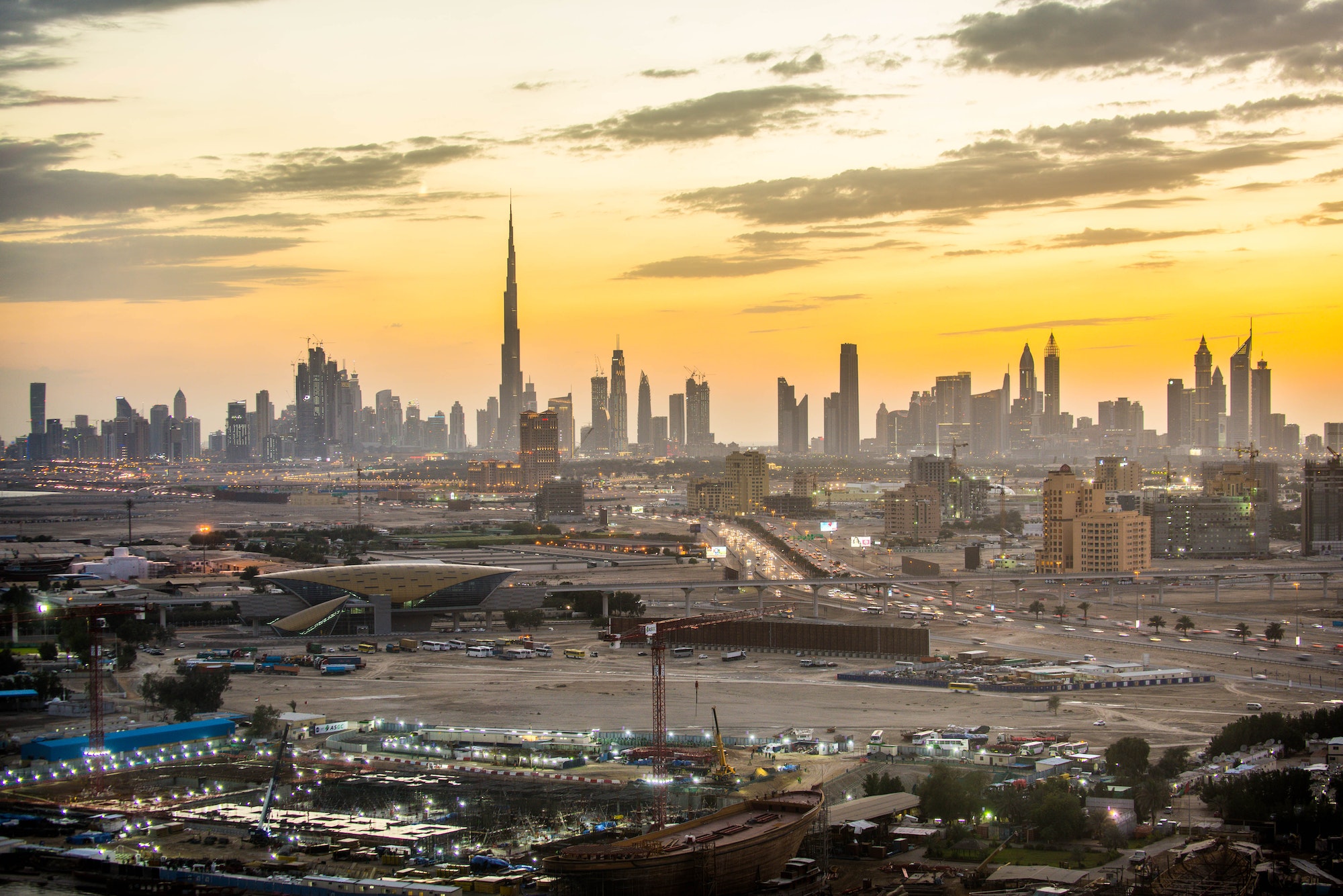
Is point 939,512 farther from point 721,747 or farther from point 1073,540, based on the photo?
point 721,747

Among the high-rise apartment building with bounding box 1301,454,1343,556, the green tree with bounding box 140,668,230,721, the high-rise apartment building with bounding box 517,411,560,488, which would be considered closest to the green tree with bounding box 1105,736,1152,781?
the green tree with bounding box 140,668,230,721

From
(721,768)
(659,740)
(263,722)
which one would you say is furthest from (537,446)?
(659,740)

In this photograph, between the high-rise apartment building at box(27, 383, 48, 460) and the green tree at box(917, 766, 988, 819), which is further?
the high-rise apartment building at box(27, 383, 48, 460)

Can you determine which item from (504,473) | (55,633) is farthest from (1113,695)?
(504,473)

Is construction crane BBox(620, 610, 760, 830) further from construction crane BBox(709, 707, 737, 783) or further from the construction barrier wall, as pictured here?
the construction barrier wall

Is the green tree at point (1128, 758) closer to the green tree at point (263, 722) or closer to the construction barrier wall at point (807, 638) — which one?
the construction barrier wall at point (807, 638)

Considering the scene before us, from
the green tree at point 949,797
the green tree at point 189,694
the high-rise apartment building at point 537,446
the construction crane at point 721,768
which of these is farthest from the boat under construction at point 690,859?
the high-rise apartment building at point 537,446
